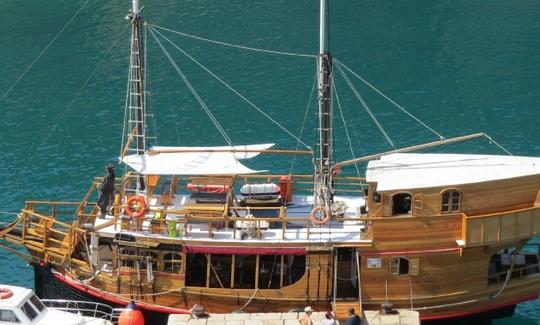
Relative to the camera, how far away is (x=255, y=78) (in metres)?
61.3

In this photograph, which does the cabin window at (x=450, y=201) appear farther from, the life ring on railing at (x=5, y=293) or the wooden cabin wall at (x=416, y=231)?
the life ring on railing at (x=5, y=293)

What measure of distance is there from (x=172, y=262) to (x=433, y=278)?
9.06m

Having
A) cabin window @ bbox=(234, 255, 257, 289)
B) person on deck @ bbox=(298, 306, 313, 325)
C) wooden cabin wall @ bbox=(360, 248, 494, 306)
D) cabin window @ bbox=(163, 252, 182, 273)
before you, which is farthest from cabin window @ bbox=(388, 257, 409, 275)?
cabin window @ bbox=(163, 252, 182, 273)

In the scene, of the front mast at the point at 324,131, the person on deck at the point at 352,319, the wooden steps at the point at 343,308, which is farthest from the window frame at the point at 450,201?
the person on deck at the point at 352,319

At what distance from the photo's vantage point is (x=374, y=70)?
62.2 meters

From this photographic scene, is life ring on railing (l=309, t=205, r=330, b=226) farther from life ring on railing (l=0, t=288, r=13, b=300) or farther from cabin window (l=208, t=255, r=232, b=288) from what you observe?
life ring on railing (l=0, t=288, r=13, b=300)

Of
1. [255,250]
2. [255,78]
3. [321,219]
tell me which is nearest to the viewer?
[255,250]

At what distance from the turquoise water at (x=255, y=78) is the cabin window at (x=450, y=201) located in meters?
19.2

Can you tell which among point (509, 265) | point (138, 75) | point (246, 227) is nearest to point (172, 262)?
point (246, 227)

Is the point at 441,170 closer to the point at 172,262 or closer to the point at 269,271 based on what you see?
the point at 269,271

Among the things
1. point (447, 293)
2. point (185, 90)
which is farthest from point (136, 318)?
point (185, 90)

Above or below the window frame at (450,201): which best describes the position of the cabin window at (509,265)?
below

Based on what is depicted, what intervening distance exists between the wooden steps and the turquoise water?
15614 mm

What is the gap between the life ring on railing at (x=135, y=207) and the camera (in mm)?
30734
